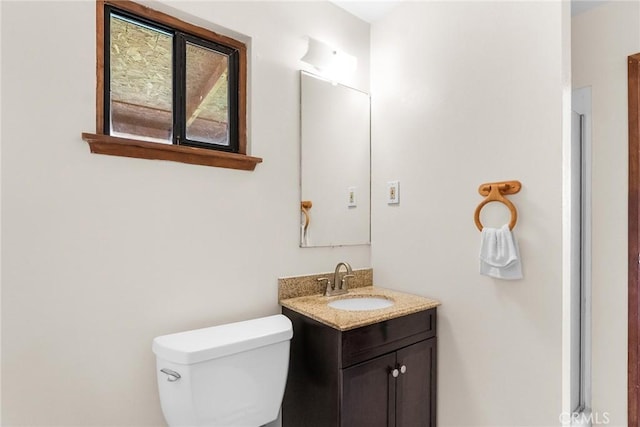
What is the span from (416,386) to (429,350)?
0.18 meters

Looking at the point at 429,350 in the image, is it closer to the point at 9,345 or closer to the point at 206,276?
the point at 206,276

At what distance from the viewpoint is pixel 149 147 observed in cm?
136

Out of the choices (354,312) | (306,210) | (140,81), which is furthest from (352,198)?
(140,81)

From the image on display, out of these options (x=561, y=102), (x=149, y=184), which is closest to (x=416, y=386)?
(x=561, y=102)

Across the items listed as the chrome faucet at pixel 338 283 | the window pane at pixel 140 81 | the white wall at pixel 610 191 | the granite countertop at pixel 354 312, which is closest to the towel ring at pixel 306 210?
the chrome faucet at pixel 338 283

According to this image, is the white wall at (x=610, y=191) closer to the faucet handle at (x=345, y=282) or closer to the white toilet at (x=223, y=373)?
the faucet handle at (x=345, y=282)

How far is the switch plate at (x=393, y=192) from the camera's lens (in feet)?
6.45

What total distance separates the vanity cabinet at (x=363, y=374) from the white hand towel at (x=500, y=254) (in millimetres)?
395

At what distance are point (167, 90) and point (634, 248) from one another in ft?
7.57

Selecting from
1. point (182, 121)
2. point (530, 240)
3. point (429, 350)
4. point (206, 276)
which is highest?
point (182, 121)

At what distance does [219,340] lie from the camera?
1335 millimetres

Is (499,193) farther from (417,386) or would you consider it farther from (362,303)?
(417,386)

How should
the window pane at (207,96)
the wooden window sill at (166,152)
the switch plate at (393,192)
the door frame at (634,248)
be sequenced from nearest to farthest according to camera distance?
the wooden window sill at (166,152) → the window pane at (207,96) → the door frame at (634,248) → the switch plate at (393,192)

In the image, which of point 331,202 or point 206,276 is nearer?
point 206,276
